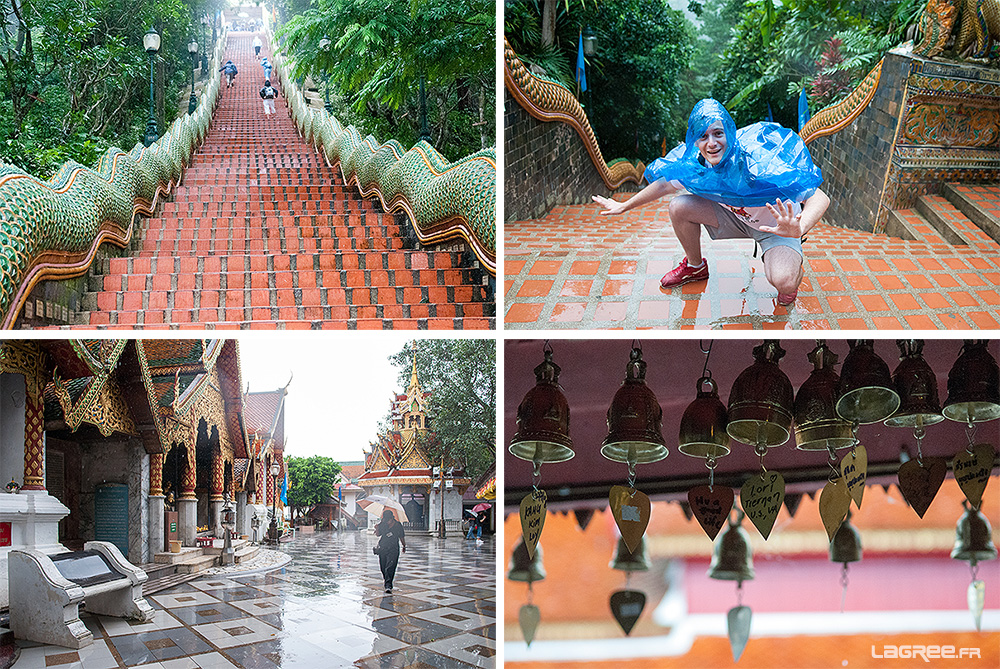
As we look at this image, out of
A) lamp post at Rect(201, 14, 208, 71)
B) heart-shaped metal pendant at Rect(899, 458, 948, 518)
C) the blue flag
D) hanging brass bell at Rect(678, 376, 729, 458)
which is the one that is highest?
lamp post at Rect(201, 14, 208, 71)

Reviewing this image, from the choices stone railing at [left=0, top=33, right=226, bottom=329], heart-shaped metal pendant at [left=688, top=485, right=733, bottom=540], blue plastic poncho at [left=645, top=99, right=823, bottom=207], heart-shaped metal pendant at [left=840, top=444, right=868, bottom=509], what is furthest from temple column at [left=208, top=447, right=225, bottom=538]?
heart-shaped metal pendant at [left=840, top=444, right=868, bottom=509]

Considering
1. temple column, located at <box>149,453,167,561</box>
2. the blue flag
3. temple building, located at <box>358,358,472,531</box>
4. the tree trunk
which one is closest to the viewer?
temple building, located at <box>358,358,472,531</box>

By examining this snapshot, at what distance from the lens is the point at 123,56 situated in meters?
3.24

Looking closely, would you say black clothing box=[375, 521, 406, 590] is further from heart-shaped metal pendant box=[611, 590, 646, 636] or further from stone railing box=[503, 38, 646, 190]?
stone railing box=[503, 38, 646, 190]

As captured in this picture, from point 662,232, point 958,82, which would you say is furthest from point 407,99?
point 958,82

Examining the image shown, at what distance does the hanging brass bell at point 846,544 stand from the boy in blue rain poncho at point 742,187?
3.61 feet

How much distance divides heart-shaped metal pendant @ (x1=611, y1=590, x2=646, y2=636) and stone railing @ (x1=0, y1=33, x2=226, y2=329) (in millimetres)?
2710

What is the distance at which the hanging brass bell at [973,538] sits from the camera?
8.74 feet

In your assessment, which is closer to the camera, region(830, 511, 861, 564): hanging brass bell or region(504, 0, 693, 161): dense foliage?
region(830, 511, 861, 564): hanging brass bell

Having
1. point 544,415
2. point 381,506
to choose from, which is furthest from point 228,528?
point 544,415

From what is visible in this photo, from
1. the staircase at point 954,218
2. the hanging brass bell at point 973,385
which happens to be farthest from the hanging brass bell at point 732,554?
the staircase at point 954,218

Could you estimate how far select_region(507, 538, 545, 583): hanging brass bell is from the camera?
2574 millimetres

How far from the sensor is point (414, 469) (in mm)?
2803

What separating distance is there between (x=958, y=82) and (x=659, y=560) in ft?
11.2
